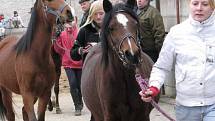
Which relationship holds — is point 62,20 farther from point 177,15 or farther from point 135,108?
point 177,15

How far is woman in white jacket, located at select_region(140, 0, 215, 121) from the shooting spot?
3803 millimetres

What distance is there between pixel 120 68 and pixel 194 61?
113cm

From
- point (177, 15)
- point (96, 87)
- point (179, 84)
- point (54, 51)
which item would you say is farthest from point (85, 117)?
point (179, 84)

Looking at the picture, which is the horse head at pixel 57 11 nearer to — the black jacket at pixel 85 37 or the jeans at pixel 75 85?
the black jacket at pixel 85 37

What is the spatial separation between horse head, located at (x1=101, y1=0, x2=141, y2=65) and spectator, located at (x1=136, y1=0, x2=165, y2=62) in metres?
3.75

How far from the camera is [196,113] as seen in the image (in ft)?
12.9

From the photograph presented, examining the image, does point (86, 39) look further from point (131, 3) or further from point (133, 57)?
point (133, 57)

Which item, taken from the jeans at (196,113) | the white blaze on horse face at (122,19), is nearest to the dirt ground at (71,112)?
the white blaze on horse face at (122,19)

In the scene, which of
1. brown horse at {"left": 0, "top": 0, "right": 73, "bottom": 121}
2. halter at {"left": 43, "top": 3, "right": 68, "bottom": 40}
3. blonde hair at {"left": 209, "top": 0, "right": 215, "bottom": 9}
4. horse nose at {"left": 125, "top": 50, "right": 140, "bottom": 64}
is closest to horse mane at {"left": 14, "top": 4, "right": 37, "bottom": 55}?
brown horse at {"left": 0, "top": 0, "right": 73, "bottom": 121}

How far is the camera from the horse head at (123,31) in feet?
14.2

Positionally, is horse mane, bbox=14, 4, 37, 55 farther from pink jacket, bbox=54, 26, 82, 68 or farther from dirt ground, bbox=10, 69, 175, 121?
dirt ground, bbox=10, 69, 175, 121

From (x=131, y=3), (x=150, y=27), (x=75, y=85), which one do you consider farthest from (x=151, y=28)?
(x=131, y=3)

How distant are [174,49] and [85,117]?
17.9ft

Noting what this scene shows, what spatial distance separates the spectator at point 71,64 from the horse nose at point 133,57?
5.02 m
